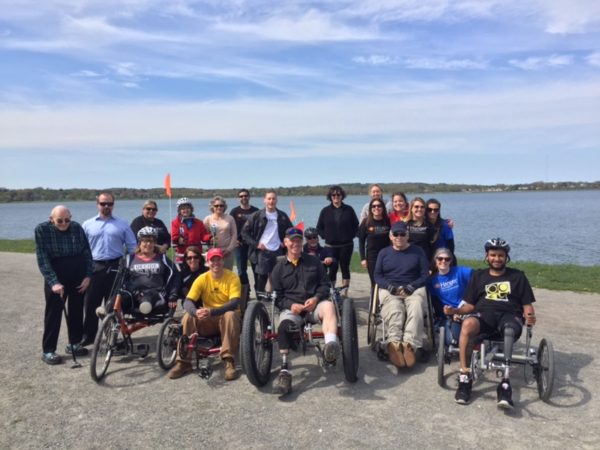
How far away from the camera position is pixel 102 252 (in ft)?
18.4

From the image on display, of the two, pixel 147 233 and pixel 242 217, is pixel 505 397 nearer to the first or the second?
pixel 147 233

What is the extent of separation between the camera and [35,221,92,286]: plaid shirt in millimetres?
4953

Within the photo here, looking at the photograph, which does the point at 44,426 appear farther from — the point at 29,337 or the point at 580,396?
the point at 580,396

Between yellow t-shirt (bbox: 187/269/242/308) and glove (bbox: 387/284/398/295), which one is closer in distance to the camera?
yellow t-shirt (bbox: 187/269/242/308)

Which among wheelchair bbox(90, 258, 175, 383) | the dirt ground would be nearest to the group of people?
wheelchair bbox(90, 258, 175, 383)

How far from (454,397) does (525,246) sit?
17415 mm

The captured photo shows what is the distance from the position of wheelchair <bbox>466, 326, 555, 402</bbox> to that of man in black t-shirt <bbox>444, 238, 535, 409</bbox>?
80mm

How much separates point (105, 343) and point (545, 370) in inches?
162

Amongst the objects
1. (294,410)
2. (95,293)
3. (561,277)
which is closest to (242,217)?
(95,293)

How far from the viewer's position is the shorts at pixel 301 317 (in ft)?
15.4

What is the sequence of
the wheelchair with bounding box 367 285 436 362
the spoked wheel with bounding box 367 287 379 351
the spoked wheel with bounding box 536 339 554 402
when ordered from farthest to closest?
the spoked wheel with bounding box 367 287 379 351, the wheelchair with bounding box 367 285 436 362, the spoked wheel with bounding box 536 339 554 402

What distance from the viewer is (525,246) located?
64.5ft

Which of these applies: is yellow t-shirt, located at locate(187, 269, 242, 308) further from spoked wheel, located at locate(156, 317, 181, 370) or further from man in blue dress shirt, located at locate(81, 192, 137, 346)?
man in blue dress shirt, located at locate(81, 192, 137, 346)

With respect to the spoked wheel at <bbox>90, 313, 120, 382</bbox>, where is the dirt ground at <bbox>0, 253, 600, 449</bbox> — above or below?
below
